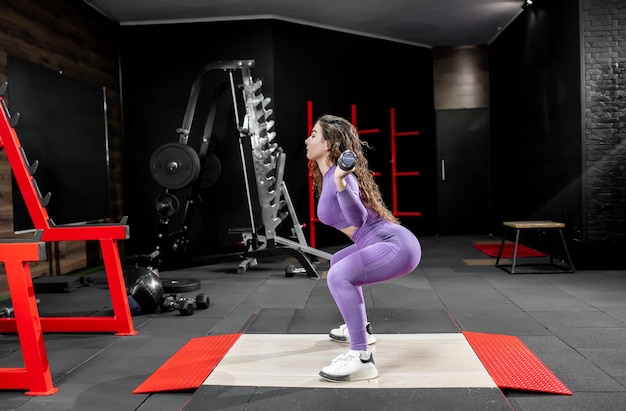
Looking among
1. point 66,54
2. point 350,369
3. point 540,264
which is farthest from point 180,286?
point 540,264

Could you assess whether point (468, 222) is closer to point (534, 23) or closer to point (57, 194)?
point (534, 23)

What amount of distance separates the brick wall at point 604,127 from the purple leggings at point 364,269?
353 cm

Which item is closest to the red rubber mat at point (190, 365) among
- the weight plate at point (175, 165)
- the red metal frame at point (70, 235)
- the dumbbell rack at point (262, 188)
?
the red metal frame at point (70, 235)

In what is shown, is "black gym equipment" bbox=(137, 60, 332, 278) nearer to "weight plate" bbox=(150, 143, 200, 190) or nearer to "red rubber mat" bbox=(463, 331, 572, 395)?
"weight plate" bbox=(150, 143, 200, 190)

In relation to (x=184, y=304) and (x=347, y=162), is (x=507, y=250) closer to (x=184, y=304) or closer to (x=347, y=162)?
(x=184, y=304)

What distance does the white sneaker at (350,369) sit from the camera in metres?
2.35

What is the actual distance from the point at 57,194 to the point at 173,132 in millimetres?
1983

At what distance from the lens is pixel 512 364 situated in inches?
101

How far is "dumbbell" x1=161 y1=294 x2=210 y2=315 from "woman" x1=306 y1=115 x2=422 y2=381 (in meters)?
1.62

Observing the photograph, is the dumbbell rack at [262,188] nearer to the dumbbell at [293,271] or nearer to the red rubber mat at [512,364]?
the dumbbell at [293,271]

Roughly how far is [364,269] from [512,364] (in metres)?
0.82

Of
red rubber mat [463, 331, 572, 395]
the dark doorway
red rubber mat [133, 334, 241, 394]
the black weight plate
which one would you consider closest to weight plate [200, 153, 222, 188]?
the black weight plate

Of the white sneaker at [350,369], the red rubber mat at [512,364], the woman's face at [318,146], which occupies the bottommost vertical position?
the red rubber mat at [512,364]

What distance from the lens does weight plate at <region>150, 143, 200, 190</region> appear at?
17.8 feet
